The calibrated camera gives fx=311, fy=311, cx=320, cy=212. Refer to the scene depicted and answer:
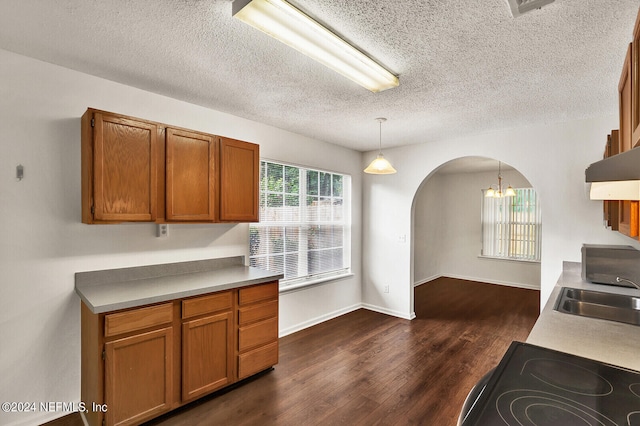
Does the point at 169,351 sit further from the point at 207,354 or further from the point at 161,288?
the point at 161,288

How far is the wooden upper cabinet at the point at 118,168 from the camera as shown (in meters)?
2.13

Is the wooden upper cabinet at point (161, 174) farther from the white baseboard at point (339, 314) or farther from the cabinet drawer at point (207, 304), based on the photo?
the white baseboard at point (339, 314)

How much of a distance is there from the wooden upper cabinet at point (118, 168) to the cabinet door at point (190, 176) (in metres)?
0.12

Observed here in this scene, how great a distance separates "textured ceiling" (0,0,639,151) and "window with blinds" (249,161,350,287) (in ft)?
3.14

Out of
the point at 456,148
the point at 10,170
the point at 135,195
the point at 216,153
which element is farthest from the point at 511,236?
the point at 10,170

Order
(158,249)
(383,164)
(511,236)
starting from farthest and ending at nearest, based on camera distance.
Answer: (511,236) < (383,164) < (158,249)

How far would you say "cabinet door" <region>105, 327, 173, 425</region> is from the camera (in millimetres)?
1943

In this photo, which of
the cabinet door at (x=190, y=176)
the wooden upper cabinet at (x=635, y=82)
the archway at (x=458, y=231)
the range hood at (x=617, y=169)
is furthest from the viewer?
the archway at (x=458, y=231)

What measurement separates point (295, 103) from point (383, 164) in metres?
1.04

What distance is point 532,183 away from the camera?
11.4 feet

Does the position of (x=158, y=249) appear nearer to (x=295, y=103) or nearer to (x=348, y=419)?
(x=295, y=103)

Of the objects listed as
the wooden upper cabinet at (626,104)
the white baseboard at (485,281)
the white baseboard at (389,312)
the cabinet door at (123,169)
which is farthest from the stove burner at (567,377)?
the white baseboard at (485,281)

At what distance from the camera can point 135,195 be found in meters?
2.30

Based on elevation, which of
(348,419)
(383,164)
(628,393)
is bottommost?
(348,419)
